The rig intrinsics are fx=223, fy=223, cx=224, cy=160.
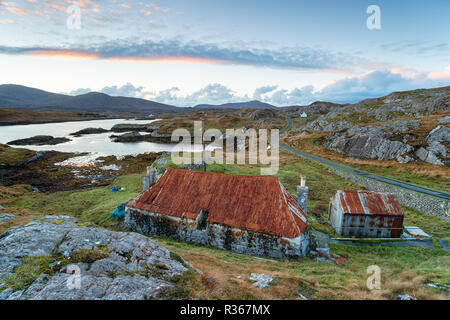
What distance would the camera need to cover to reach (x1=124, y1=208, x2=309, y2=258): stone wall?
48.3 ft

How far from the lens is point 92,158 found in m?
64.6

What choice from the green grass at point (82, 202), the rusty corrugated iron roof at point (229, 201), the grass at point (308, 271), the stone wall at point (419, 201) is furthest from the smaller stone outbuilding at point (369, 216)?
the green grass at point (82, 202)

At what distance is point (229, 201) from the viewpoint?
16.9 metres

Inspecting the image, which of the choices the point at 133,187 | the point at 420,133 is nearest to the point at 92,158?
the point at 133,187

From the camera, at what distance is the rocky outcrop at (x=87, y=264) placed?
7.54 meters

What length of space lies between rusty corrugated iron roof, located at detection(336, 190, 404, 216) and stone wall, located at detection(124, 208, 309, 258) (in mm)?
8333

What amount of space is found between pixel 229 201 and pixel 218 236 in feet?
8.66

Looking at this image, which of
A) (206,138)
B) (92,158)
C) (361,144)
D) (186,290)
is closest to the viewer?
(186,290)

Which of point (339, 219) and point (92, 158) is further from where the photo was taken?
point (92, 158)

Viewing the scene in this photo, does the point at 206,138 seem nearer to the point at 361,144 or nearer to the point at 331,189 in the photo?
the point at 361,144

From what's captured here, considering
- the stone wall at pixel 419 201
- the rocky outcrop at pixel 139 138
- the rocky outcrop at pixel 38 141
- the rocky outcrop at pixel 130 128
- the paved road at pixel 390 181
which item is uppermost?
the rocky outcrop at pixel 130 128

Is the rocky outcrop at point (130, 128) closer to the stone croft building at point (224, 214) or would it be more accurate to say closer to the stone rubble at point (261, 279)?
the stone croft building at point (224, 214)

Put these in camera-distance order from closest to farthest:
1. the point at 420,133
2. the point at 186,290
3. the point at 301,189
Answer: the point at 186,290, the point at 301,189, the point at 420,133

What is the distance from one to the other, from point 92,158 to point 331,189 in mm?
62683
